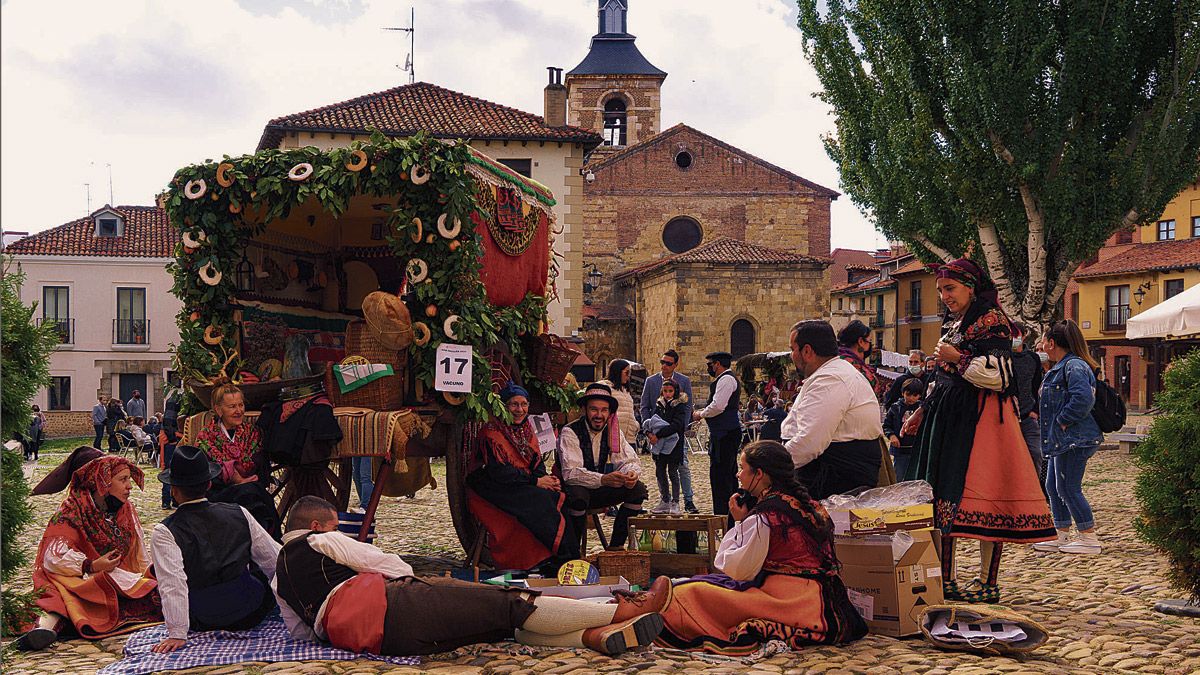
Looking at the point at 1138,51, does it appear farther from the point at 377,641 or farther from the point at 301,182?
the point at 377,641

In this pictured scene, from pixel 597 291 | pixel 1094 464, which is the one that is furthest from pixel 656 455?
pixel 597 291

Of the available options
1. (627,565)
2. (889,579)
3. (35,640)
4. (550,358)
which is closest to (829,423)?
(889,579)

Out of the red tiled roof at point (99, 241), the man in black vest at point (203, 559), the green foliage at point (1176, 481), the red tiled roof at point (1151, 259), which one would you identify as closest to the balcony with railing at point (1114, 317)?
the red tiled roof at point (1151, 259)

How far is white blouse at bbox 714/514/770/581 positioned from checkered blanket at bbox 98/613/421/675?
5.27 feet

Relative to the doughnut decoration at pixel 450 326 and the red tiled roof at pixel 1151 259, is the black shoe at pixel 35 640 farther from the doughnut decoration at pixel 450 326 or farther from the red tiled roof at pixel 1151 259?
the red tiled roof at pixel 1151 259

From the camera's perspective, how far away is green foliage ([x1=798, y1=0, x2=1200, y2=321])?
18.6m

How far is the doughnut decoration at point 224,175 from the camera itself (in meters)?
7.53

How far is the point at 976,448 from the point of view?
6.25 m

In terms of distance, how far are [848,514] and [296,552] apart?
2.83 m

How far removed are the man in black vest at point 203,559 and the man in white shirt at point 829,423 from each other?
117 inches

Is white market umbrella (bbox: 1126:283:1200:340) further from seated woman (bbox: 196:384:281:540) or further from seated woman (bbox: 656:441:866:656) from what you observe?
seated woman (bbox: 196:384:281:540)

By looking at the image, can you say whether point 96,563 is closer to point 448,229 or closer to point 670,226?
point 448,229

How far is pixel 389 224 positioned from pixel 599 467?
7.70 feet

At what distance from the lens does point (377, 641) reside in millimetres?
5297
